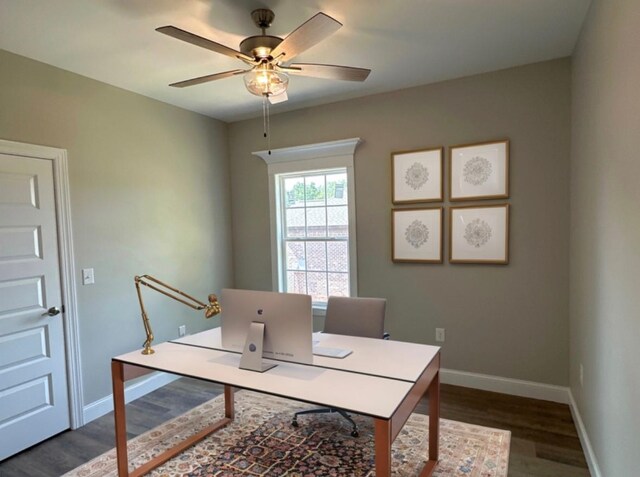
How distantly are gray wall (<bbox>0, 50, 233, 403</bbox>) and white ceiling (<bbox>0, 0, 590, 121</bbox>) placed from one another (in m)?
0.23

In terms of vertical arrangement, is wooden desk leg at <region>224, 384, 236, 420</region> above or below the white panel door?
below

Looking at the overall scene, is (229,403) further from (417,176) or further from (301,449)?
(417,176)

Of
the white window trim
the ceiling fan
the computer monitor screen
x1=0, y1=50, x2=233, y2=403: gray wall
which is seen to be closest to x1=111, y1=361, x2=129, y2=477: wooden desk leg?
the computer monitor screen

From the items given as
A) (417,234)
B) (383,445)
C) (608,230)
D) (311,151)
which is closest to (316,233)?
(311,151)

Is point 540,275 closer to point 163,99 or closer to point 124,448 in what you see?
point 124,448

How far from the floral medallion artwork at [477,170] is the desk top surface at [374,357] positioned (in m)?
1.60

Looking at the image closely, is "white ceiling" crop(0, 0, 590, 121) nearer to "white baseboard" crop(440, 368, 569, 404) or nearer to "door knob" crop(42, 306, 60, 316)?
"door knob" crop(42, 306, 60, 316)

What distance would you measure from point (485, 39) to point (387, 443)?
2477 millimetres

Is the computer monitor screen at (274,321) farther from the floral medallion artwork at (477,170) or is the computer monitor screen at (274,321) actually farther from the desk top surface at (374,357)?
the floral medallion artwork at (477,170)

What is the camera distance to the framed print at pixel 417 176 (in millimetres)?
3309

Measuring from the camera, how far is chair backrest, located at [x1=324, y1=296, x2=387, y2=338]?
2.66m

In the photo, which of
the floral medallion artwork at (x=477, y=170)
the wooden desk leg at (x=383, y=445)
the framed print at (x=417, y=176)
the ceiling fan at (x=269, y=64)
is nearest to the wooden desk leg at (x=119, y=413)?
the wooden desk leg at (x=383, y=445)

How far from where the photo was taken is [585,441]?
7.66ft

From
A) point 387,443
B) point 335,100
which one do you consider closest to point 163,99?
point 335,100
